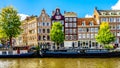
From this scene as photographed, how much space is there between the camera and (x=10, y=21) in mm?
63625

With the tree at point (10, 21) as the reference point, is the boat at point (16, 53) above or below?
below

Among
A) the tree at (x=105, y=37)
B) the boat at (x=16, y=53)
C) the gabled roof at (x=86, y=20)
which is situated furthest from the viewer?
the gabled roof at (x=86, y=20)

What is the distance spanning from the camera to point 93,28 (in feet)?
284

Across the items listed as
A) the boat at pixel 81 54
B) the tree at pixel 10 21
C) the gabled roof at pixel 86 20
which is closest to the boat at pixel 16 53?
the boat at pixel 81 54

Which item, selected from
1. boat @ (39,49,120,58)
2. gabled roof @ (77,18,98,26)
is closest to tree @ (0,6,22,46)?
boat @ (39,49,120,58)

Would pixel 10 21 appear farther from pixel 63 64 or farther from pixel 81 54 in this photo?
pixel 63 64

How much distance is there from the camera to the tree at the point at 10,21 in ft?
207

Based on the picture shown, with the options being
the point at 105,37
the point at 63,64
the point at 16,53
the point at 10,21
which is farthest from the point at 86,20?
the point at 63,64

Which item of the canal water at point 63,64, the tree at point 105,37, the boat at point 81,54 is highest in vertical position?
the tree at point 105,37

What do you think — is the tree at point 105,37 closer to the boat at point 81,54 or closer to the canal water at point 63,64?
the boat at point 81,54

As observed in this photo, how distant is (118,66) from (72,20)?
4711 cm

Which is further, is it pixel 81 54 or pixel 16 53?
pixel 16 53

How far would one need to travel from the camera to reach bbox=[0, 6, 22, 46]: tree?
2480 inches

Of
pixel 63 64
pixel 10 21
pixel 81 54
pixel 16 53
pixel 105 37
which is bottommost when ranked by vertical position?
pixel 63 64
